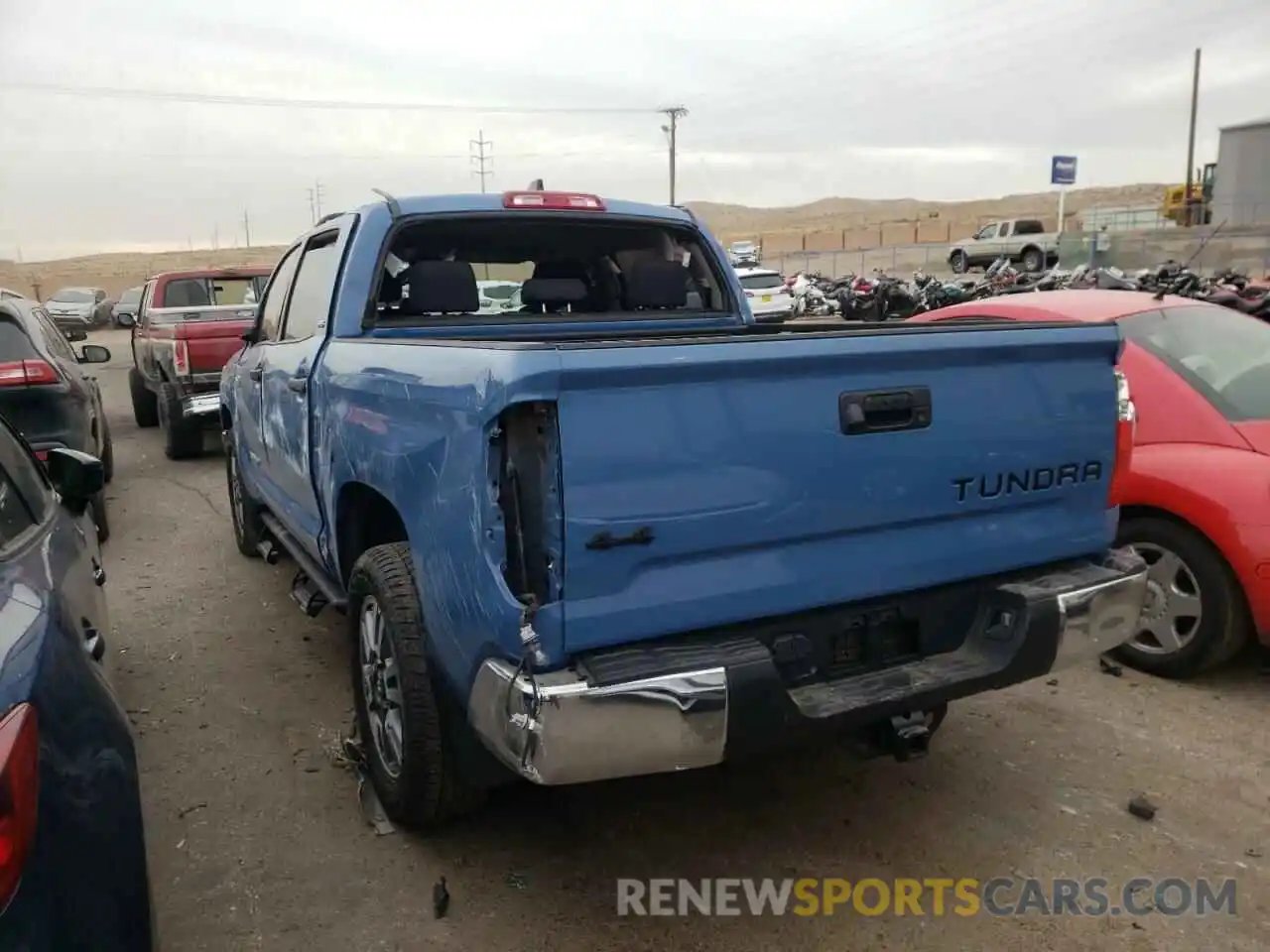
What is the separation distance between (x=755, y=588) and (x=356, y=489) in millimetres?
1628

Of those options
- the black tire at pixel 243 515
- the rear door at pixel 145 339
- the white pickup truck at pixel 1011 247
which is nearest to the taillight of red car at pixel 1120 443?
the black tire at pixel 243 515

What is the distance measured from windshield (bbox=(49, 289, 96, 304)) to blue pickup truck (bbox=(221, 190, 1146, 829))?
1408 inches

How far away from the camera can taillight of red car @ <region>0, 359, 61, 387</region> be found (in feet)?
20.9

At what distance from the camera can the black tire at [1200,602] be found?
14.1 ft

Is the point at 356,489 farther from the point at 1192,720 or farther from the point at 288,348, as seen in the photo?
the point at 1192,720

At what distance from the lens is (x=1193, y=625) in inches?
172

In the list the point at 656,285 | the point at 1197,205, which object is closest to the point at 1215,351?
the point at 656,285

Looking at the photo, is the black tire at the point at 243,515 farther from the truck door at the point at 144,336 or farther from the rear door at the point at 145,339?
the truck door at the point at 144,336

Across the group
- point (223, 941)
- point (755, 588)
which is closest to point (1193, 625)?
point (755, 588)

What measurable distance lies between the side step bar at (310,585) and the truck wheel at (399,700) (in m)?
0.31

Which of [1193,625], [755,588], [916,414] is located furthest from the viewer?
[1193,625]

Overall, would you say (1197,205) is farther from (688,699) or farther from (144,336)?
(688,699)

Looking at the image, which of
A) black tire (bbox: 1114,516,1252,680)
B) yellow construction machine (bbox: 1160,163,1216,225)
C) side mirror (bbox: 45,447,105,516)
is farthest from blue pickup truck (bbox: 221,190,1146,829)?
yellow construction machine (bbox: 1160,163,1216,225)

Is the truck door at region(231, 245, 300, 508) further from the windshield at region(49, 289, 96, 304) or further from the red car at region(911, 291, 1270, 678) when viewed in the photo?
the windshield at region(49, 289, 96, 304)
